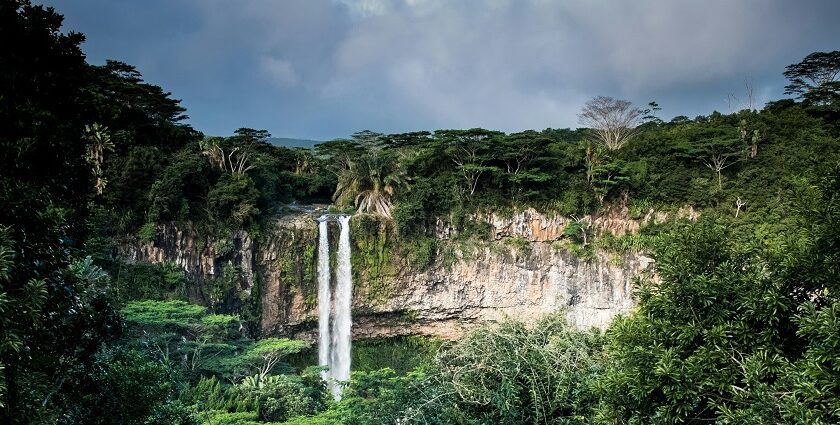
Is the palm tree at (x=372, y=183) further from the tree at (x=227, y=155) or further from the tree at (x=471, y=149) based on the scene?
the tree at (x=227, y=155)

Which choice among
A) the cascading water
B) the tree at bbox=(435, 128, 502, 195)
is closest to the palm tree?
the cascading water

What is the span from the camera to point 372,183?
2214cm

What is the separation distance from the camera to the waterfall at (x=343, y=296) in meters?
20.8

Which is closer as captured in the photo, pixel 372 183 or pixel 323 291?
pixel 323 291

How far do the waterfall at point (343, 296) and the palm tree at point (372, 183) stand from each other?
1369 mm

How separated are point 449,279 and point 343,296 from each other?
15.6 feet

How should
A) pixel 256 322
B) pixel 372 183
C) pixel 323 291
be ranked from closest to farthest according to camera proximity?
pixel 256 322 < pixel 323 291 < pixel 372 183

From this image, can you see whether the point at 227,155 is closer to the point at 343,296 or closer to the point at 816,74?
the point at 343,296

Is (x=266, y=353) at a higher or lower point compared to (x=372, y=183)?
lower

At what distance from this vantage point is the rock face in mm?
20469

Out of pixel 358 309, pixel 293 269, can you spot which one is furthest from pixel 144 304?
pixel 358 309

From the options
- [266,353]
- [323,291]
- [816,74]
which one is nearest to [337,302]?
[323,291]

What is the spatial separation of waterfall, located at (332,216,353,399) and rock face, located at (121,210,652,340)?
382 millimetres

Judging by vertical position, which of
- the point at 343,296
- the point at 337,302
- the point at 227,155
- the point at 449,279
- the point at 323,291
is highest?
the point at 227,155
